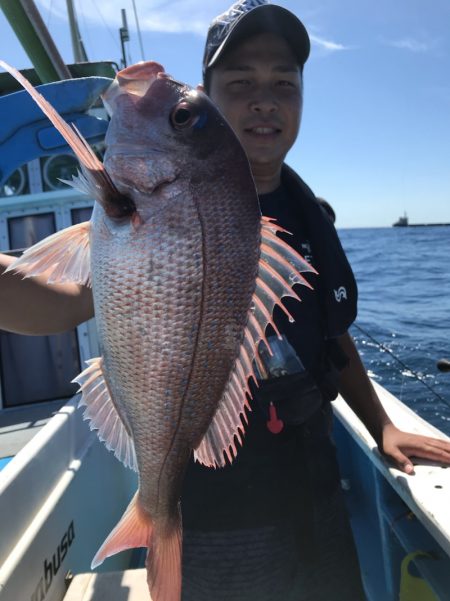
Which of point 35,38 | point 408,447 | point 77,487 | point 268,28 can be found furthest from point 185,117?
point 35,38

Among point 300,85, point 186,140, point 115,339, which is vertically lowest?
point 115,339

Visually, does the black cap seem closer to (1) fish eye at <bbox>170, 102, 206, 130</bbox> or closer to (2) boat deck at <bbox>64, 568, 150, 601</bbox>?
(1) fish eye at <bbox>170, 102, 206, 130</bbox>

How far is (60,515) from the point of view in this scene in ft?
7.52

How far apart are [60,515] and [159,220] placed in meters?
1.85

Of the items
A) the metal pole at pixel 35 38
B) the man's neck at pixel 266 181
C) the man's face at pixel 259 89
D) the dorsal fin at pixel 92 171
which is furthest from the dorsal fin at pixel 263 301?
the metal pole at pixel 35 38

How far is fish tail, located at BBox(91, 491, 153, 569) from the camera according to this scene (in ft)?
4.04

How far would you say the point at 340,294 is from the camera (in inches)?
78.7

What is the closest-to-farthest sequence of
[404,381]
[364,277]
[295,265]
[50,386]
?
1. [295,265]
2. [50,386]
3. [404,381]
4. [364,277]

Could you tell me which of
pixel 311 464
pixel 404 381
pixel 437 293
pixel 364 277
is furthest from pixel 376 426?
pixel 364 277

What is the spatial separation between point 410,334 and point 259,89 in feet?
34.1

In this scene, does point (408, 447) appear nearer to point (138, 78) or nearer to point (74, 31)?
point (138, 78)

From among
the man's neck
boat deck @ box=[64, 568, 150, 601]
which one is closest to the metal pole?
the man's neck

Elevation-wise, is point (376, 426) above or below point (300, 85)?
below

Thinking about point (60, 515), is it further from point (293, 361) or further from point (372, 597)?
point (372, 597)
